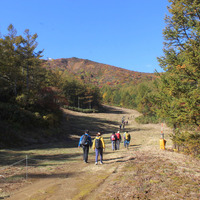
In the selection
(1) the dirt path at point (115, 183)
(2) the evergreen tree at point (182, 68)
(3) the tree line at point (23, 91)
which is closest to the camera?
(1) the dirt path at point (115, 183)

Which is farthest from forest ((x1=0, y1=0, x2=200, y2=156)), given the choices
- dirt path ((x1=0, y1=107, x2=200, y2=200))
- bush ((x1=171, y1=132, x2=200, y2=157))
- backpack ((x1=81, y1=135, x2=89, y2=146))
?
backpack ((x1=81, y1=135, x2=89, y2=146))

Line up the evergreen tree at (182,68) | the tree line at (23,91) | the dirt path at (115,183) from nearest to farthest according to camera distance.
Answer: the dirt path at (115,183)
the evergreen tree at (182,68)
the tree line at (23,91)

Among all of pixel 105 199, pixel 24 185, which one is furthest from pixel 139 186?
pixel 24 185

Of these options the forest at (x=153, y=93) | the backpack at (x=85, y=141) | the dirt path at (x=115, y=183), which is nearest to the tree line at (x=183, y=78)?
the forest at (x=153, y=93)

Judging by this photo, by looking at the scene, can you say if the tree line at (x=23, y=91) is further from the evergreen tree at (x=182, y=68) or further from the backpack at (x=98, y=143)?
the evergreen tree at (x=182, y=68)

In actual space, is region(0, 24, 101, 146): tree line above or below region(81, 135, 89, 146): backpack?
above

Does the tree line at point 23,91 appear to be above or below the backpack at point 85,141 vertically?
above

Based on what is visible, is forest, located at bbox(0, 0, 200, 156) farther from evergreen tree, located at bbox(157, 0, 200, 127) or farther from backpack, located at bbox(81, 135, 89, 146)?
backpack, located at bbox(81, 135, 89, 146)

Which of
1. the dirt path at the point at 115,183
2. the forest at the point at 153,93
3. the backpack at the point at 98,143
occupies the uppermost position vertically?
the forest at the point at 153,93

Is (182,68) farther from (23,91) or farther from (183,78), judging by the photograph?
(23,91)

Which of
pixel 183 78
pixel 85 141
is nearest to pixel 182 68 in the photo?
pixel 183 78

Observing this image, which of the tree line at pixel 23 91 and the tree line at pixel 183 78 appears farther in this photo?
the tree line at pixel 23 91

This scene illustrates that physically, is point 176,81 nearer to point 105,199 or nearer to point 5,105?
point 105,199

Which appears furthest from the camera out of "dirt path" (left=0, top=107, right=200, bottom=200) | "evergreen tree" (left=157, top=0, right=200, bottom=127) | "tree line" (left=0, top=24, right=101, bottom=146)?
"tree line" (left=0, top=24, right=101, bottom=146)
